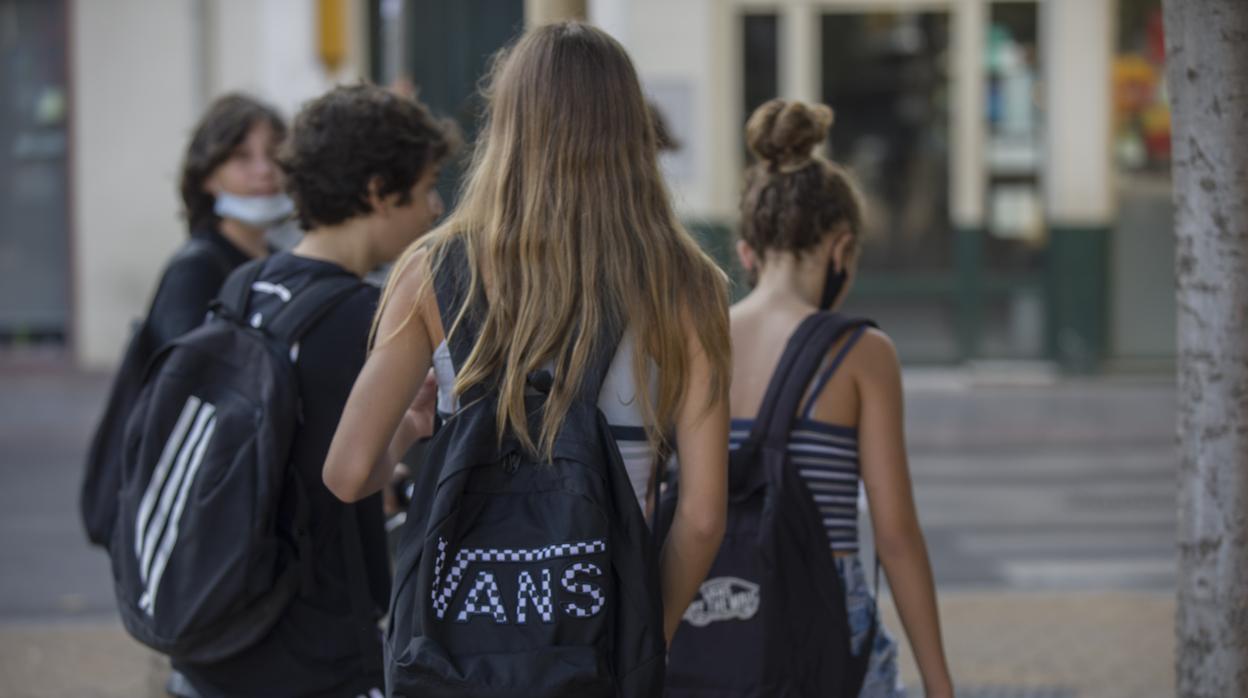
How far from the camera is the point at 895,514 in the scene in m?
2.91

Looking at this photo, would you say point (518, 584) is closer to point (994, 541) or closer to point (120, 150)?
point (994, 541)

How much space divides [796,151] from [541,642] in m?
1.29

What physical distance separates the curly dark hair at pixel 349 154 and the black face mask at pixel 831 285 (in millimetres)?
777

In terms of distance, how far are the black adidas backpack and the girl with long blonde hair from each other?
15.8 inches

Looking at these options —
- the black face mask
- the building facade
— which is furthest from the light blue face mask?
the building facade

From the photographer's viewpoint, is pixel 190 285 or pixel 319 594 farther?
pixel 190 285

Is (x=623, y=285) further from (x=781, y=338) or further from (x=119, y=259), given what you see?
(x=119, y=259)

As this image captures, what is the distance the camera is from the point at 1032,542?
28.3 ft

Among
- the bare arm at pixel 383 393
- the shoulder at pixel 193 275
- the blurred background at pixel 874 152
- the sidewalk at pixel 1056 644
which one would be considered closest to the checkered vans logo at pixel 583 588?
the bare arm at pixel 383 393

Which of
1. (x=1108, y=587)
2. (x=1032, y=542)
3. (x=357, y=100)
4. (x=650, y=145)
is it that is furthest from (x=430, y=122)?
(x=1032, y=542)

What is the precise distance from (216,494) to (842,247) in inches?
47.8

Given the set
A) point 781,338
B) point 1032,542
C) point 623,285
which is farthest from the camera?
point 1032,542

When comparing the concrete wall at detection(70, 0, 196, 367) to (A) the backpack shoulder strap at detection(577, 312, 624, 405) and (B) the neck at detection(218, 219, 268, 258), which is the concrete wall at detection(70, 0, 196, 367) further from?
(A) the backpack shoulder strap at detection(577, 312, 624, 405)

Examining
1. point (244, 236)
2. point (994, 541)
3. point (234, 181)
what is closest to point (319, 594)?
point (244, 236)
